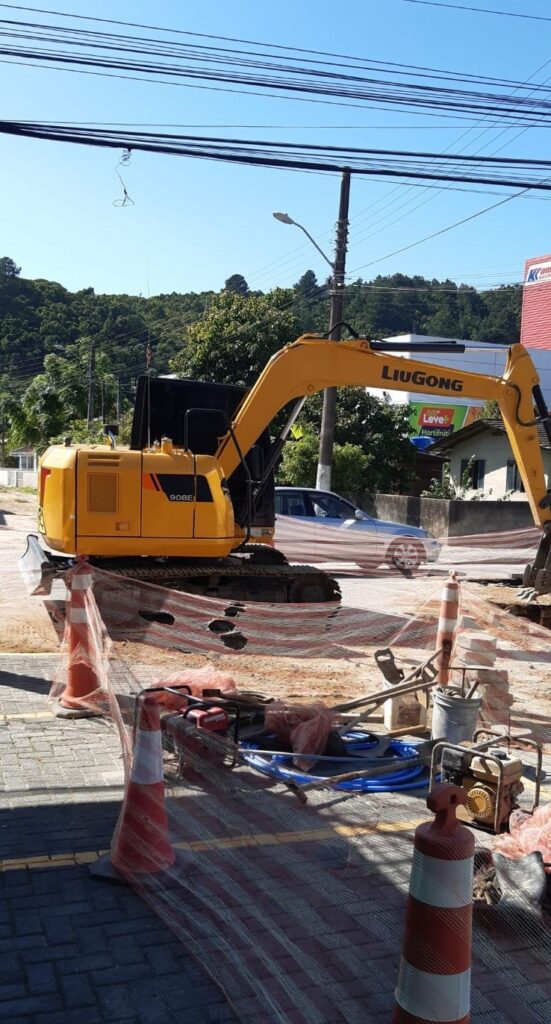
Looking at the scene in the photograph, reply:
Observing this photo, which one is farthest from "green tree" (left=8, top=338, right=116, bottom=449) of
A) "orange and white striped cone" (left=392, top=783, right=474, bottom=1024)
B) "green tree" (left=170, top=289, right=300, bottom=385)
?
"orange and white striped cone" (left=392, top=783, right=474, bottom=1024)

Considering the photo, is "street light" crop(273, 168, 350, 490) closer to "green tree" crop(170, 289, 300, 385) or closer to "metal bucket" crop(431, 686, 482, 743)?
"green tree" crop(170, 289, 300, 385)

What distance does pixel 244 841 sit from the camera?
16.8 feet

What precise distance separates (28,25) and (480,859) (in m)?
9.66

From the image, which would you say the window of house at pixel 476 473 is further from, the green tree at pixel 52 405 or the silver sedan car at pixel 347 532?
the green tree at pixel 52 405

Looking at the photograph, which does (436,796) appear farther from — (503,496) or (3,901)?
(503,496)

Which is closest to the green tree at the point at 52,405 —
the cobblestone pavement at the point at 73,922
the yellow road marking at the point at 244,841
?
the cobblestone pavement at the point at 73,922

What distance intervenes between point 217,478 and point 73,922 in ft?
24.1

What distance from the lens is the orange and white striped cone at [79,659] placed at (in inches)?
293

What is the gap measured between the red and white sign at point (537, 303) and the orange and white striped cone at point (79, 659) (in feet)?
134

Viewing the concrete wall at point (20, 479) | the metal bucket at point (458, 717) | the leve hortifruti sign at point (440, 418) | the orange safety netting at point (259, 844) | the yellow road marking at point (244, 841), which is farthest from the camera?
the concrete wall at point (20, 479)

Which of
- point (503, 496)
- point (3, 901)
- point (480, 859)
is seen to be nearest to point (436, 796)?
point (480, 859)

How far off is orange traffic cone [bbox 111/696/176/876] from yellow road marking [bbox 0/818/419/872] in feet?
0.73

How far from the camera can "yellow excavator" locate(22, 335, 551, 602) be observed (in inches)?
434

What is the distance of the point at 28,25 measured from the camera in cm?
1014
